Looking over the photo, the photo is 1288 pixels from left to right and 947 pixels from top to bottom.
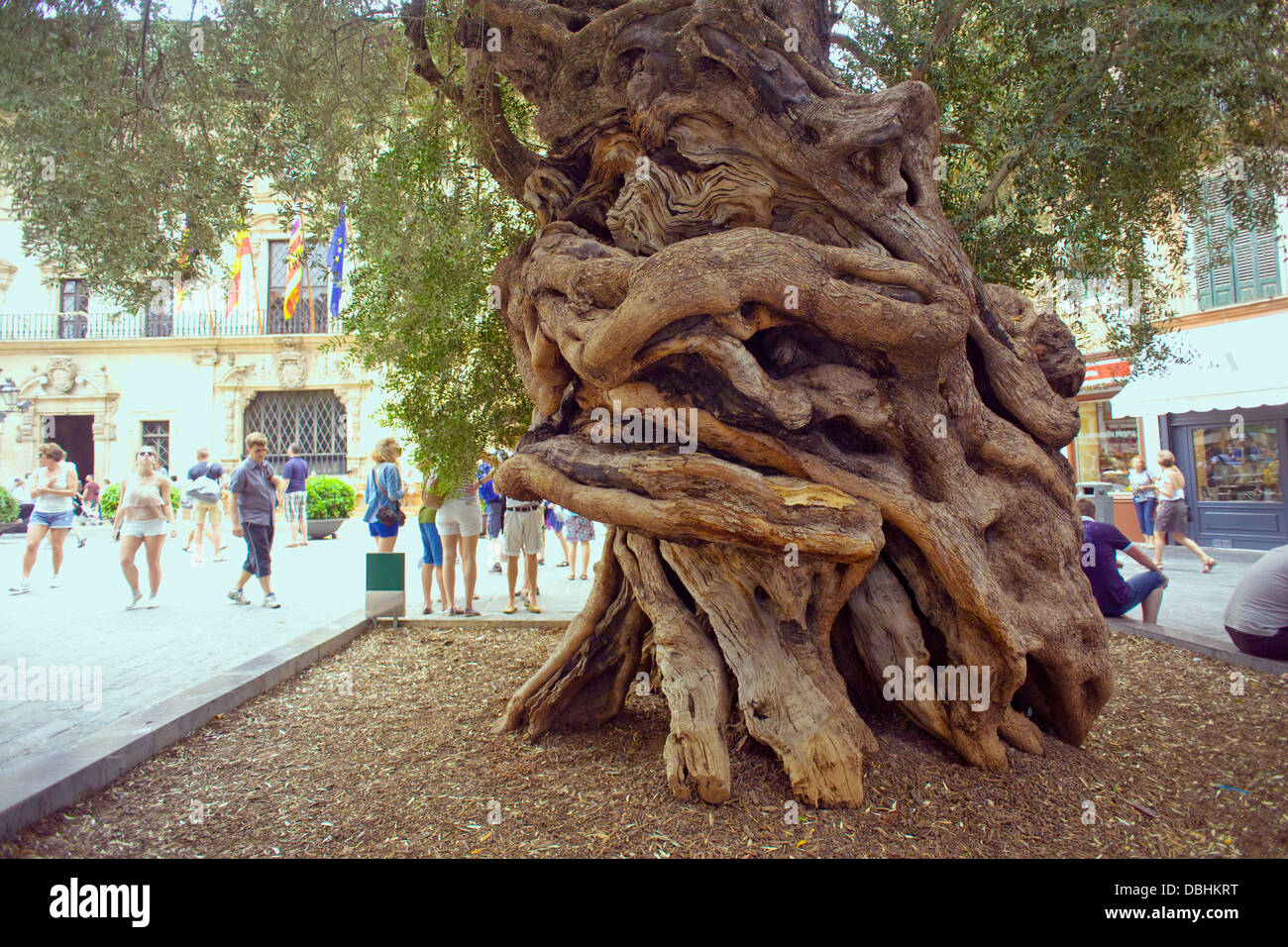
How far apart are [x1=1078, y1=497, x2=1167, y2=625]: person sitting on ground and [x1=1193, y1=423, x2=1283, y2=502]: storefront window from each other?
902cm

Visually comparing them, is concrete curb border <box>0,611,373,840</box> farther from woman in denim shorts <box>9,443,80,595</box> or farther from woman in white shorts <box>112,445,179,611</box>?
woman in denim shorts <box>9,443,80,595</box>

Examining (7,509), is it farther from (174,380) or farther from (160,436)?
(174,380)

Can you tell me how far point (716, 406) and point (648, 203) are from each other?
132 cm

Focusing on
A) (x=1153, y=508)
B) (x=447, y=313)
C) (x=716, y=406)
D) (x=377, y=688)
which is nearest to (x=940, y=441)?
(x=716, y=406)

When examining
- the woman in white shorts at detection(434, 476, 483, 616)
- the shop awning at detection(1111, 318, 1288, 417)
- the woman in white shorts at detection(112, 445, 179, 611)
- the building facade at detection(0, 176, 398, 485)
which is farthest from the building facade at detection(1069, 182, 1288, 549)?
the building facade at detection(0, 176, 398, 485)

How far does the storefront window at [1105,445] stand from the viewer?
16.7 meters

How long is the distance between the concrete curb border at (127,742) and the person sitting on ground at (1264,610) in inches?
273

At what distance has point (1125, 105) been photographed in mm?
4676

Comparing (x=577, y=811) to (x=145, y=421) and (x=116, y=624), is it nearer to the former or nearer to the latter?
(x=116, y=624)

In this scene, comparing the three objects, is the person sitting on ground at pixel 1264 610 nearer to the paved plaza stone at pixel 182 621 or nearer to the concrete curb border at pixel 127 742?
the paved plaza stone at pixel 182 621

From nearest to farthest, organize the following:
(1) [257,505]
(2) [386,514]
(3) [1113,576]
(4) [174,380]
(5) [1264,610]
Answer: (5) [1264,610] → (3) [1113,576] → (2) [386,514] → (1) [257,505] → (4) [174,380]

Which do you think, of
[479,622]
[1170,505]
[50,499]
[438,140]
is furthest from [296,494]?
[1170,505]

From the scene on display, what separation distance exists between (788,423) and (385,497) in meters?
6.17

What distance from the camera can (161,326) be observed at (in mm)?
29078
